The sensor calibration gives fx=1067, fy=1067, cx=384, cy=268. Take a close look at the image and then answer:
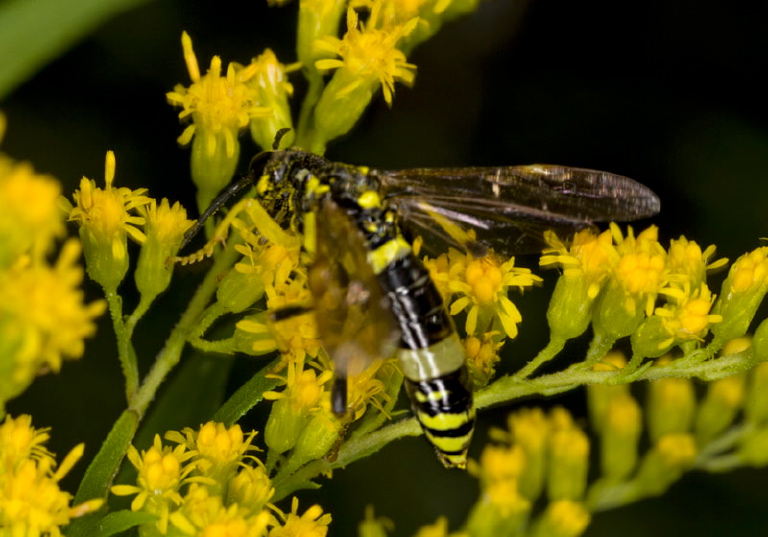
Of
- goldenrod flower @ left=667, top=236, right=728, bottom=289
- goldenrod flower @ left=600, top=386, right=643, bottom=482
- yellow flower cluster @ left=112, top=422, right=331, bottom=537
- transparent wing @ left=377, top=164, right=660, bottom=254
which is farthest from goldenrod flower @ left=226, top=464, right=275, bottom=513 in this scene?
goldenrod flower @ left=600, top=386, right=643, bottom=482

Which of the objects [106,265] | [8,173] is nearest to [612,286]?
[106,265]

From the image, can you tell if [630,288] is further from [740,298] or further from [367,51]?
[367,51]

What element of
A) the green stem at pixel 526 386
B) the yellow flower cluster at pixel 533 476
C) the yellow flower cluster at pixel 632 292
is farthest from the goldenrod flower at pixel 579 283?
the yellow flower cluster at pixel 533 476

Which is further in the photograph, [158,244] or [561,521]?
[561,521]

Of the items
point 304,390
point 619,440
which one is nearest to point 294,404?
point 304,390

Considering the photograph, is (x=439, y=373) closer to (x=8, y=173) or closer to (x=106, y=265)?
(x=106, y=265)

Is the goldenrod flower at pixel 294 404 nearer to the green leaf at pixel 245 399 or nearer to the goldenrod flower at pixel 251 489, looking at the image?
the green leaf at pixel 245 399

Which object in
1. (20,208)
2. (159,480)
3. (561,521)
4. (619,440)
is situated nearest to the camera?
(20,208)
